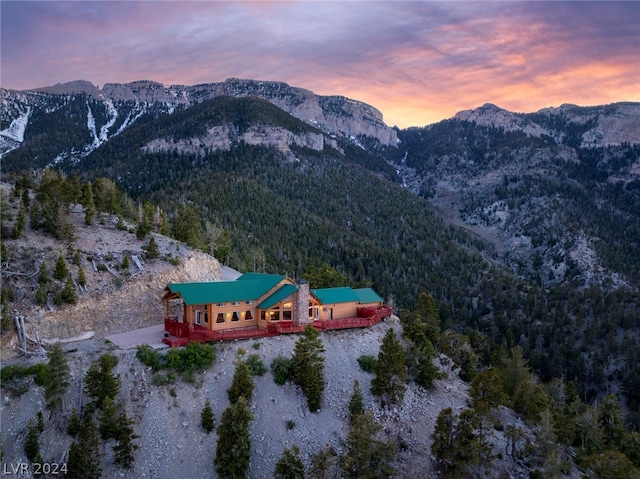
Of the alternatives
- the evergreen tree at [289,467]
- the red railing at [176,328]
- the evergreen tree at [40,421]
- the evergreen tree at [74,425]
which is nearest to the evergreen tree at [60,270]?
the red railing at [176,328]

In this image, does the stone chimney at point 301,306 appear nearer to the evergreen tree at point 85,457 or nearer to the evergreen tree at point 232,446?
the evergreen tree at point 232,446

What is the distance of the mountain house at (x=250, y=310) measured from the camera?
44.4 metres

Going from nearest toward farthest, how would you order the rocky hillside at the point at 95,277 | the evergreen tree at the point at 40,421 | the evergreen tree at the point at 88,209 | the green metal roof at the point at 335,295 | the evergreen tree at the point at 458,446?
the evergreen tree at the point at 40,421 → the evergreen tree at the point at 458,446 → the rocky hillside at the point at 95,277 → the green metal roof at the point at 335,295 → the evergreen tree at the point at 88,209

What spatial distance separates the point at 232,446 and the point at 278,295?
17070 mm

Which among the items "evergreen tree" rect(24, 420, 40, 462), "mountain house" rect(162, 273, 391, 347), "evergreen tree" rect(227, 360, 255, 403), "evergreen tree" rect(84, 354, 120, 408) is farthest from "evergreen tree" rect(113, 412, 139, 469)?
"mountain house" rect(162, 273, 391, 347)

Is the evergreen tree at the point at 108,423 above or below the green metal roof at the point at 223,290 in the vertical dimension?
below

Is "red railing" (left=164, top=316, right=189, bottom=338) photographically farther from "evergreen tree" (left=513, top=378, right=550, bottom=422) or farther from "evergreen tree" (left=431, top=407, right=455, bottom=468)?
"evergreen tree" (left=513, top=378, right=550, bottom=422)

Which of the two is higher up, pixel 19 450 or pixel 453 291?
pixel 19 450

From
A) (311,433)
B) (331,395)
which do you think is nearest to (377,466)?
(311,433)

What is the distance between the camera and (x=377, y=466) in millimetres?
33594

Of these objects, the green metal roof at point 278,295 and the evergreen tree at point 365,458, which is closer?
the evergreen tree at point 365,458

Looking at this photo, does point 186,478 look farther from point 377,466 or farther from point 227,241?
point 227,241

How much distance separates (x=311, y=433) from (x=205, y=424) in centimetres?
833

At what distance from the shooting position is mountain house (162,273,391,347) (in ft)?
146
